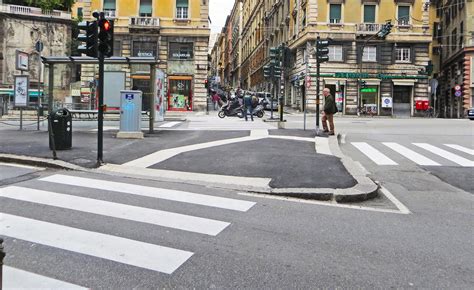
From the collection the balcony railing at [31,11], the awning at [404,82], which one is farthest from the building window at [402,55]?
the balcony railing at [31,11]

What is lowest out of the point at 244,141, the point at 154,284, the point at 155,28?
the point at 154,284

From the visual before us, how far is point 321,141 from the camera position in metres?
14.8

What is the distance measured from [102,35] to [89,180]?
3354mm

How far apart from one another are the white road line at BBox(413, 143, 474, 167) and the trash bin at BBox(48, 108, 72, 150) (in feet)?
31.1

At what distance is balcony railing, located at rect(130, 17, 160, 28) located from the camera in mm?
43250

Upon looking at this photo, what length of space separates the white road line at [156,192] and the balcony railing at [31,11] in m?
48.0

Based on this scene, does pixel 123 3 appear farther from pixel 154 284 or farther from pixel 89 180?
pixel 154 284

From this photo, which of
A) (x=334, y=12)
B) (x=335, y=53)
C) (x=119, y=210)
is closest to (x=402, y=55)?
(x=335, y=53)

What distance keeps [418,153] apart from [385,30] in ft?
98.0

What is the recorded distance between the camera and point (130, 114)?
14609 millimetres

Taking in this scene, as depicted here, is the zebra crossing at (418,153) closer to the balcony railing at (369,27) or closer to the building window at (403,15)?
the balcony railing at (369,27)

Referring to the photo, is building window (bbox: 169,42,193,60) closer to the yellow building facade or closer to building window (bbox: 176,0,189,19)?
the yellow building facade

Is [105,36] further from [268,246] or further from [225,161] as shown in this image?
[268,246]

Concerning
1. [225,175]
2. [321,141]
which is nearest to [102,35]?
[225,175]
